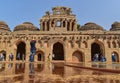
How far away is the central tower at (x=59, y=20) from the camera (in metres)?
43.6

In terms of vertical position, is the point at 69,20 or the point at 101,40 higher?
the point at 69,20

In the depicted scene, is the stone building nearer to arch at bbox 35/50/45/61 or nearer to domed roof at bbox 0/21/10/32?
arch at bbox 35/50/45/61

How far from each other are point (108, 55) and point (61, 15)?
1337cm

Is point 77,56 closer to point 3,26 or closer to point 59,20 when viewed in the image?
point 59,20

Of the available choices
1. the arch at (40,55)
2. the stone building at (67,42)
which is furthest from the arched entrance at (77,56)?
the arch at (40,55)

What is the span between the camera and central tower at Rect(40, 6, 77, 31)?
43.6m

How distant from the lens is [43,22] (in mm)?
44938

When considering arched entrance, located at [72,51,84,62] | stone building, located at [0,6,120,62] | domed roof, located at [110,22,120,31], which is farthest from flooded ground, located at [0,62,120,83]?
domed roof, located at [110,22,120,31]

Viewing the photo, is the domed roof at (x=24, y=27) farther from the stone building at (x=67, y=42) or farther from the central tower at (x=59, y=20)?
the stone building at (x=67, y=42)

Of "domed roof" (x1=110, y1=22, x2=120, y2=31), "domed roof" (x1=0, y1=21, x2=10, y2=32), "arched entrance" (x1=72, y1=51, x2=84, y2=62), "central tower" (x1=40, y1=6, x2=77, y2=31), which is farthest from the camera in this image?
"domed roof" (x1=110, y1=22, x2=120, y2=31)

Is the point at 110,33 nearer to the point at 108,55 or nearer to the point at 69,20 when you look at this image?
the point at 108,55

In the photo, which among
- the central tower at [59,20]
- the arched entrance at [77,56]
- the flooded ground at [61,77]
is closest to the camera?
the flooded ground at [61,77]

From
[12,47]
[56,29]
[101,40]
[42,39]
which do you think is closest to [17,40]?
[12,47]

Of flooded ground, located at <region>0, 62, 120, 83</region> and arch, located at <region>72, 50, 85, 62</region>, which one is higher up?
arch, located at <region>72, 50, 85, 62</region>
